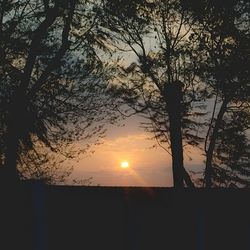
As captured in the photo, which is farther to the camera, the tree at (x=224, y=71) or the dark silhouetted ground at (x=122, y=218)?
the tree at (x=224, y=71)

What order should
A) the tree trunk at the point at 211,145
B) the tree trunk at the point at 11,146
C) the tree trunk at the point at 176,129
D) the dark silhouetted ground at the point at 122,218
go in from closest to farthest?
the dark silhouetted ground at the point at 122,218 → the tree trunk at the point at 11,146 → the tree trunk at the point at 176,129 → the tree trunk at the point at 211,145

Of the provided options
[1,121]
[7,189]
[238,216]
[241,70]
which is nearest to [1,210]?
[7,189]

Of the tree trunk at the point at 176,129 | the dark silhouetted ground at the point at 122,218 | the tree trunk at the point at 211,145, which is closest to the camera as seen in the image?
the dark silhouetted ground at the point at 122,218

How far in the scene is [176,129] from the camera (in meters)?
30.8

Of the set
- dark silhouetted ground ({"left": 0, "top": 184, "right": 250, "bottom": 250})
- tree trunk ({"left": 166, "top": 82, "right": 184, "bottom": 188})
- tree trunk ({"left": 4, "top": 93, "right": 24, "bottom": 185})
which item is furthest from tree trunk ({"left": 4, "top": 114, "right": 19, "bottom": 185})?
dark silhouetted ground ({"left": 0, "top": 184, "right": 250, "bottom": 250})

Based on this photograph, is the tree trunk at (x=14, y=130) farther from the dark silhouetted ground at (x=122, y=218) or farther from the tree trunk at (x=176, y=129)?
the dark silhouetted ground at (x=122, y=218)

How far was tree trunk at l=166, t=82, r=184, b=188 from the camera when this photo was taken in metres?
29.9

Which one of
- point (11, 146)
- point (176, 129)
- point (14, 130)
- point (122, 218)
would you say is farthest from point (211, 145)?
point (122, 218)

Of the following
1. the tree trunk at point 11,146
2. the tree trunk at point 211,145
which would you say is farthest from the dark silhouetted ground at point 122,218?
the tree trunk at point 211,145

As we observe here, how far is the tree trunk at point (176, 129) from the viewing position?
29922mm

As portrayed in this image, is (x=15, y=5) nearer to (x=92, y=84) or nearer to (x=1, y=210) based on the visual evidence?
(x=92, y=84)

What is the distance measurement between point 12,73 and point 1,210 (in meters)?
14.1

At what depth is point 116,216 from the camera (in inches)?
480

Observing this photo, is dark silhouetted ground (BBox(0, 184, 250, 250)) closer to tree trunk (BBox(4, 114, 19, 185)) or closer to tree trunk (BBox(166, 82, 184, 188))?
tree trunk (BBox(4, 114, 19, 185))
